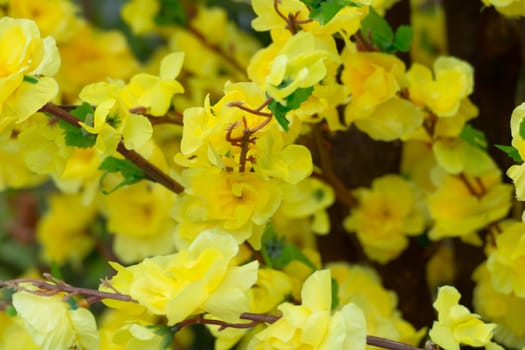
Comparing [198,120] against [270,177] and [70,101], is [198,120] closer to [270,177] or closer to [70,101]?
[270,177]

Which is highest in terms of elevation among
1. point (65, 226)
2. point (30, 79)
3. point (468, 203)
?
point (30, 79)

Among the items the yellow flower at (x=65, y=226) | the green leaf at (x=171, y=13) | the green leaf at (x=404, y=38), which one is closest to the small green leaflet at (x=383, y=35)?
the green leaf at (x=404, y=38)

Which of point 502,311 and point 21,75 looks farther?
point 502,311

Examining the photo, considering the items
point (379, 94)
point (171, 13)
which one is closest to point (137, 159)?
point (379, 94)

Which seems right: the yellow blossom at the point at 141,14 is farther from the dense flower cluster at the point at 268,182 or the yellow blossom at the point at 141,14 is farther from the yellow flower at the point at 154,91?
the yellow flower at the point at 154,91

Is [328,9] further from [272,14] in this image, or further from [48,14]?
[48,14]

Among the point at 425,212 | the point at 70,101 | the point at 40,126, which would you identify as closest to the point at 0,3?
the point at 70,101

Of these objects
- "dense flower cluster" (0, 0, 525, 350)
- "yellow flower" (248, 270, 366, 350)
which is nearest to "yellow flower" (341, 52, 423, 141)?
"dense flower cluster" (0, 0, 525, 350)
